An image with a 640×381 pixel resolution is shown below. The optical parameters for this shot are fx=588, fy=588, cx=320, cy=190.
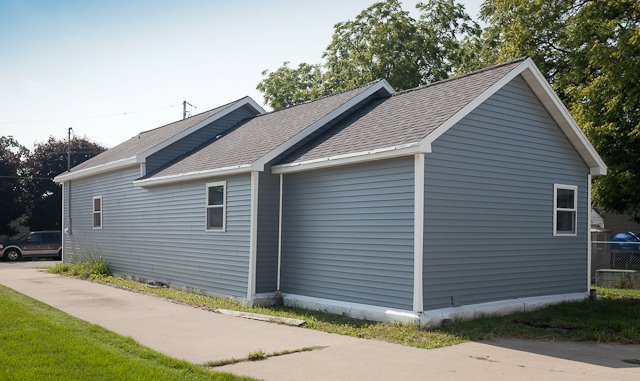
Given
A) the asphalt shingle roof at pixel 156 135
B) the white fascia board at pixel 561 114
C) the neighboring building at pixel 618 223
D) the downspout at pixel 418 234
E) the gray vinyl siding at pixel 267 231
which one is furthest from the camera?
the neighboring building at pixel 618 223

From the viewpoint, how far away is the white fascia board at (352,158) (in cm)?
1021

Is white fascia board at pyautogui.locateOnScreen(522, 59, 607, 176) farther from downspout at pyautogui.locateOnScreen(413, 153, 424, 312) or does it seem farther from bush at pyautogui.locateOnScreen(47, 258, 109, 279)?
bush at pyautogui.locateOnScreen(47, 258, 109, 279)

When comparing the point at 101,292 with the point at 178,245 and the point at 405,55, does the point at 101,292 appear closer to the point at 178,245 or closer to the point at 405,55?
the point at 178,245

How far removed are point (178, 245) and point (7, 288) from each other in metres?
4.62

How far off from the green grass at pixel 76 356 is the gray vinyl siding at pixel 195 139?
877 cm

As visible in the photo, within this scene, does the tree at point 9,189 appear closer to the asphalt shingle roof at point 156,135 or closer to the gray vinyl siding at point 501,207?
the asphalt shingle roof at point 156,135

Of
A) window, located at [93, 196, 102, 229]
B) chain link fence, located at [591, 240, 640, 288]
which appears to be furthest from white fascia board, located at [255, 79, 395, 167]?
window, located at [93, 196, 102, 229]

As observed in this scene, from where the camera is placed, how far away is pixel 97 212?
2106 centimetres

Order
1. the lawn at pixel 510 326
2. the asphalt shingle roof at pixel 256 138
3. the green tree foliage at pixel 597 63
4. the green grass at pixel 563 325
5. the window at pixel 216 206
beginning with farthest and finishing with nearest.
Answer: the green tree foliage at pixel 597 63 < the asphalt shingle roof at pixel 256 138 < the window at pixel 216 206 < the green grass at pixel 563 325 < the lawn at pixel 510 326

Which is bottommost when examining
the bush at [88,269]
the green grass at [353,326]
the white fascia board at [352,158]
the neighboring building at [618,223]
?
the bush at [88,269]

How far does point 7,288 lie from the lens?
1557cm

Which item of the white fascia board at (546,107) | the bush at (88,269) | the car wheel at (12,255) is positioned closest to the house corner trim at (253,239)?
the white fascia board at (546,107)

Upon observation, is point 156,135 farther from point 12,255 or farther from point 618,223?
point 618,223

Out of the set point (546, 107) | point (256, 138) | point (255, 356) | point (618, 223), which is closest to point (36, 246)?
point (256, 138)
